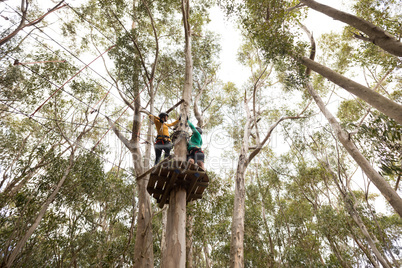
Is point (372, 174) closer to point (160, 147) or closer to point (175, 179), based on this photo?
point (175, 179)

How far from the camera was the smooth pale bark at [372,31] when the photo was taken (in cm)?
340

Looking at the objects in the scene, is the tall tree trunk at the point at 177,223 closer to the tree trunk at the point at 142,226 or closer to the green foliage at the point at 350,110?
the tree trunk at the point at 142,226

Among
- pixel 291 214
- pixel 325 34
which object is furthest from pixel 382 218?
pixel 325 34

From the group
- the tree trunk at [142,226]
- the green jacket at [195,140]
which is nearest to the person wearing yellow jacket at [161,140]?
the green jacket at [195,140]

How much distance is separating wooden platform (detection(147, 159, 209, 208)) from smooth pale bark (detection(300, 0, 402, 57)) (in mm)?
3859

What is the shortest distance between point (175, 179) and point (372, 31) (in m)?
4.48

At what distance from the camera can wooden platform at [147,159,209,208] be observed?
11.3 ft

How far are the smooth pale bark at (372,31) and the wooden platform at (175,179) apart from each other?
3859 millimetres

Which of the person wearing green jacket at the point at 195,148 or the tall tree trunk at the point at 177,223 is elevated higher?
the person wearing green jacket at the point at 195,148

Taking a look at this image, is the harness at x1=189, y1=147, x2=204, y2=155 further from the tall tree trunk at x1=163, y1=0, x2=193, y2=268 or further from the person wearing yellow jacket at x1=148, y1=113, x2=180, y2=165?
the person wearing yellow jacket at x1=148, y1=113, x2=180, y2=165

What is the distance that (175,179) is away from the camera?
143 inches

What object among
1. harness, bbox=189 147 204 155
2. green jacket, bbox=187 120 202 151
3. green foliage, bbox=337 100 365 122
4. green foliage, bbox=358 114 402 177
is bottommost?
harness, bbox=189 147 204 155

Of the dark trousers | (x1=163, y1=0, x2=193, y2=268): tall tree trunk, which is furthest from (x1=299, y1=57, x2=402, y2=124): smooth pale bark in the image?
the dark trousers

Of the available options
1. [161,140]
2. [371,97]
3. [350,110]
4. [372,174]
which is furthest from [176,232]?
[350,110]
